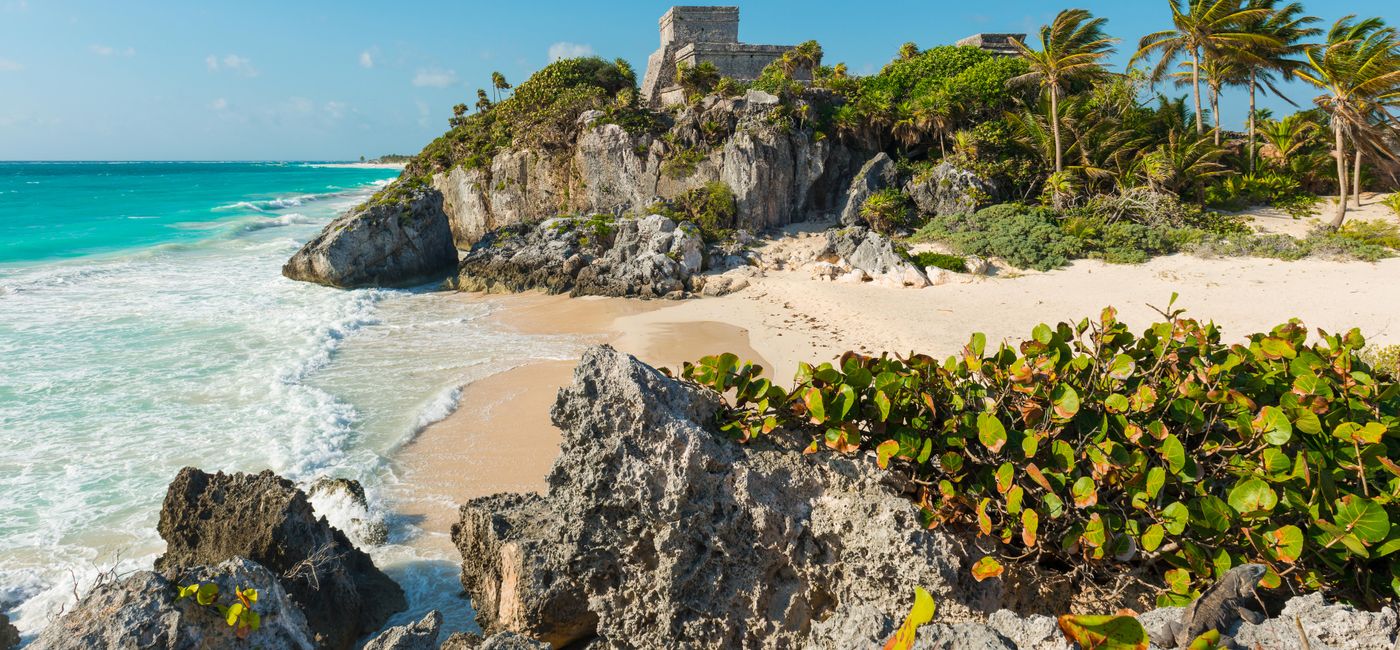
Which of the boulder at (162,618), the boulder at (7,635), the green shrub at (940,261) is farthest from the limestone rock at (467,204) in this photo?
the boulder at (162,618)

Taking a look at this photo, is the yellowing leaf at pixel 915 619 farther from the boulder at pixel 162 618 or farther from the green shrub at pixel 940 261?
the green shrub at pixel 940 261

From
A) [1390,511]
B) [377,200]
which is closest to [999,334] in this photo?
[1390,511]

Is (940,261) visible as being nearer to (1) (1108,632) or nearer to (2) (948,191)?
(2) (948,191)

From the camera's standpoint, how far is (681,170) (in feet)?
75.9

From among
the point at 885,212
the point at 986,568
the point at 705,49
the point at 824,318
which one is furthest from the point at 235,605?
the point at 705,49

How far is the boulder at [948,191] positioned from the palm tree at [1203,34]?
21.0ft

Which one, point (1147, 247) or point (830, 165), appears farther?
point (830, 165)

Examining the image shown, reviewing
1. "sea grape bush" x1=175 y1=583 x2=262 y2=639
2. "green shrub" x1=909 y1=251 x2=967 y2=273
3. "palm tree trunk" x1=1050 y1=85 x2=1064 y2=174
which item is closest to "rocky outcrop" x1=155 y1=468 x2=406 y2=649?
"sea grape bush" x1=175 y1=583 x2=262 y2=639

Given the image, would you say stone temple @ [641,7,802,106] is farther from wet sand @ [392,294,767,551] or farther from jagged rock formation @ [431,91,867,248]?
wet sand @ [392,294,767,551]

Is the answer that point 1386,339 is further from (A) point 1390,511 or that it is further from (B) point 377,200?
(B) point 377,200

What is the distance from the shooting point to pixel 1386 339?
1021 cm

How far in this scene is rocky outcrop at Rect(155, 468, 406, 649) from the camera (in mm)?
4410

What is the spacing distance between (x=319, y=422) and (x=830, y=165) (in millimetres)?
19804

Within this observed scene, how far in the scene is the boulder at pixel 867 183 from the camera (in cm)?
2230
